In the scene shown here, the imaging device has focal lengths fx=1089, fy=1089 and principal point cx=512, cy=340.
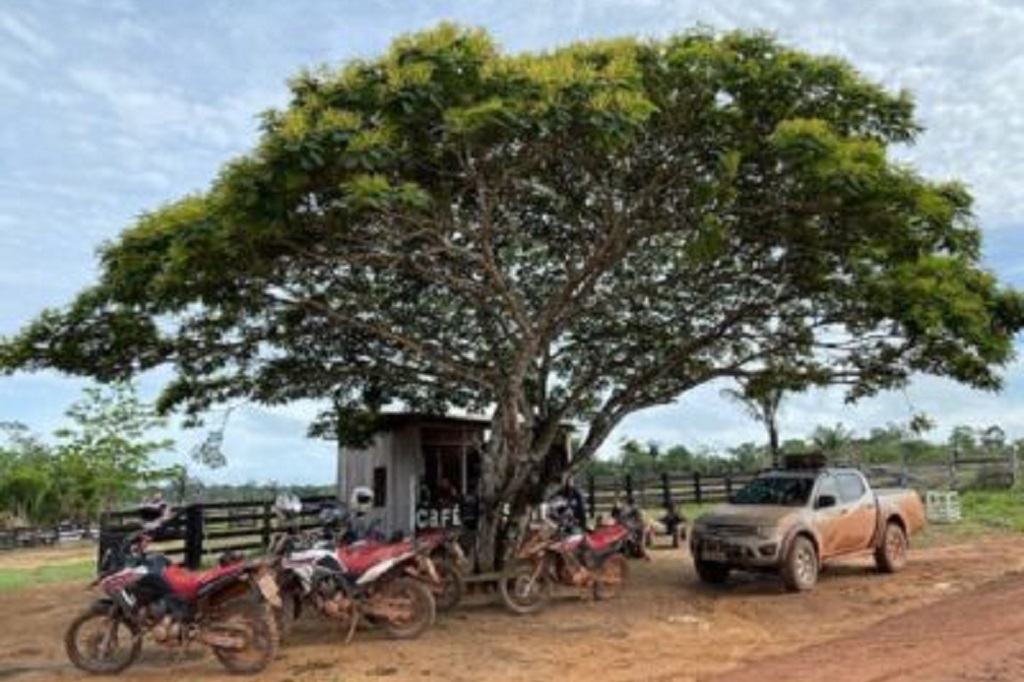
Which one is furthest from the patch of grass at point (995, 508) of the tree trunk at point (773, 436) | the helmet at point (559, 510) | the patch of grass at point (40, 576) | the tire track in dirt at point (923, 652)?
the patch of grass at point (40, 576)

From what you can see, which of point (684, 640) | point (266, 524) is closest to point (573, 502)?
point (266, 524)

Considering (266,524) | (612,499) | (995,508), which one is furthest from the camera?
(612,499)

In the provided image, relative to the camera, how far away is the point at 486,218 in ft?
38.7

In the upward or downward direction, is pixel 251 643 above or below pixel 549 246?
below

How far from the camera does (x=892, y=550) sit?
17125 millimetres

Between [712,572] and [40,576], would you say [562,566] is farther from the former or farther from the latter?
[40,576]

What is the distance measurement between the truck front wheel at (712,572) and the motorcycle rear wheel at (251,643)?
A: 7.51m

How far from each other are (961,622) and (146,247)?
9489 mm

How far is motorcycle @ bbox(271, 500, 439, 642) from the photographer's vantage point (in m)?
11.5

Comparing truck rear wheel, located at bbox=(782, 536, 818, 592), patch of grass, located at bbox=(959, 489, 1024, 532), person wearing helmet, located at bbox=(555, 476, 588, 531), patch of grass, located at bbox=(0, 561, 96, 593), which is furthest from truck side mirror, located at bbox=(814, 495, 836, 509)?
patch of grass, located at bbox=(0, 561, 96, 593)

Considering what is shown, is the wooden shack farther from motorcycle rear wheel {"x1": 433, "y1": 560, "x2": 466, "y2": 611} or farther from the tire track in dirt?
→ the tire track in dirt

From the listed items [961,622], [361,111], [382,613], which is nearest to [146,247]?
[361,111]

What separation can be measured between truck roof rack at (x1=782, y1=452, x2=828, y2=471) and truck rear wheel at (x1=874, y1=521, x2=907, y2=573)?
1.41 metres

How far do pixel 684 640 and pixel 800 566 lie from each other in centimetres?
397
